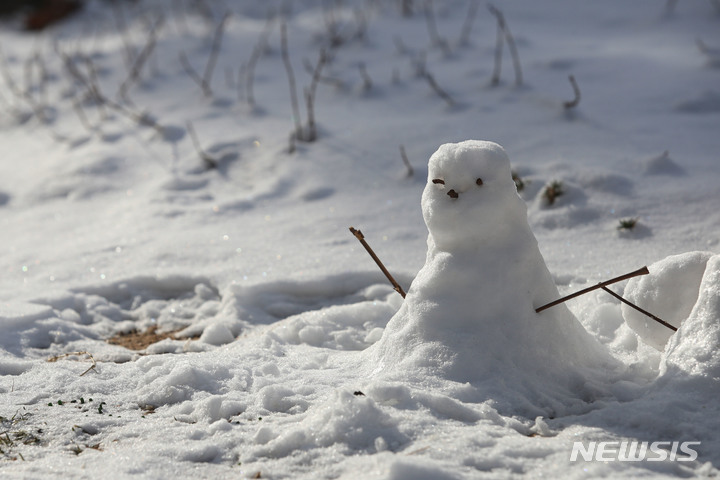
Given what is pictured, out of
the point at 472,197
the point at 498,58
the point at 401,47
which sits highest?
the point at 472,197

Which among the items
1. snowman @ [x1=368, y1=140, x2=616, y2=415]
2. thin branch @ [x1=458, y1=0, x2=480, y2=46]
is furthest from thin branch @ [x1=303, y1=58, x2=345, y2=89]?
snowman @ [x1=368, y1=140, x2=616, y2=415]

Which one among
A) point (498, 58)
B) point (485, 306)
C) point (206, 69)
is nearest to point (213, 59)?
point (206, 69)

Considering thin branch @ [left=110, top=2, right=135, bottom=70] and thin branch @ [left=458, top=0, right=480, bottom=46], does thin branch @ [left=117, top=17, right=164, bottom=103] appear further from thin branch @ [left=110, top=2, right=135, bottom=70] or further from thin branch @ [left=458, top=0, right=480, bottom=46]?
thin branch @ [left=458, top=0, right=480, bottom=46]

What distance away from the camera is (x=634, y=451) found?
7.04 ft

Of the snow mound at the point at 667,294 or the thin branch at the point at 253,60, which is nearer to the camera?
the snow mound at the point at 667,294

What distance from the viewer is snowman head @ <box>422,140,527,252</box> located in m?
2.57

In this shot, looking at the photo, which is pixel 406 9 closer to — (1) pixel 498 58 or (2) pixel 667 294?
(1) pixel 498 58

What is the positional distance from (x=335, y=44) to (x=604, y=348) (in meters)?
5.63

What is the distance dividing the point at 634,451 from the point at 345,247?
2430mm

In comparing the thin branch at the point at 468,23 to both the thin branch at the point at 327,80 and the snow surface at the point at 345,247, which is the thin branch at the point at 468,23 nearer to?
the snow surface at the point at 345,247

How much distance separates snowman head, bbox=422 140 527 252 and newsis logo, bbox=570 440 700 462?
825mm

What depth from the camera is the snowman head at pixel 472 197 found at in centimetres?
257

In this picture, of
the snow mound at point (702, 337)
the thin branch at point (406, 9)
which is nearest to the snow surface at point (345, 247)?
the snow mound at point (702, 337)

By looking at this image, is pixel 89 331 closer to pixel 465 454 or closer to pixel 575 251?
pixel 465 454
